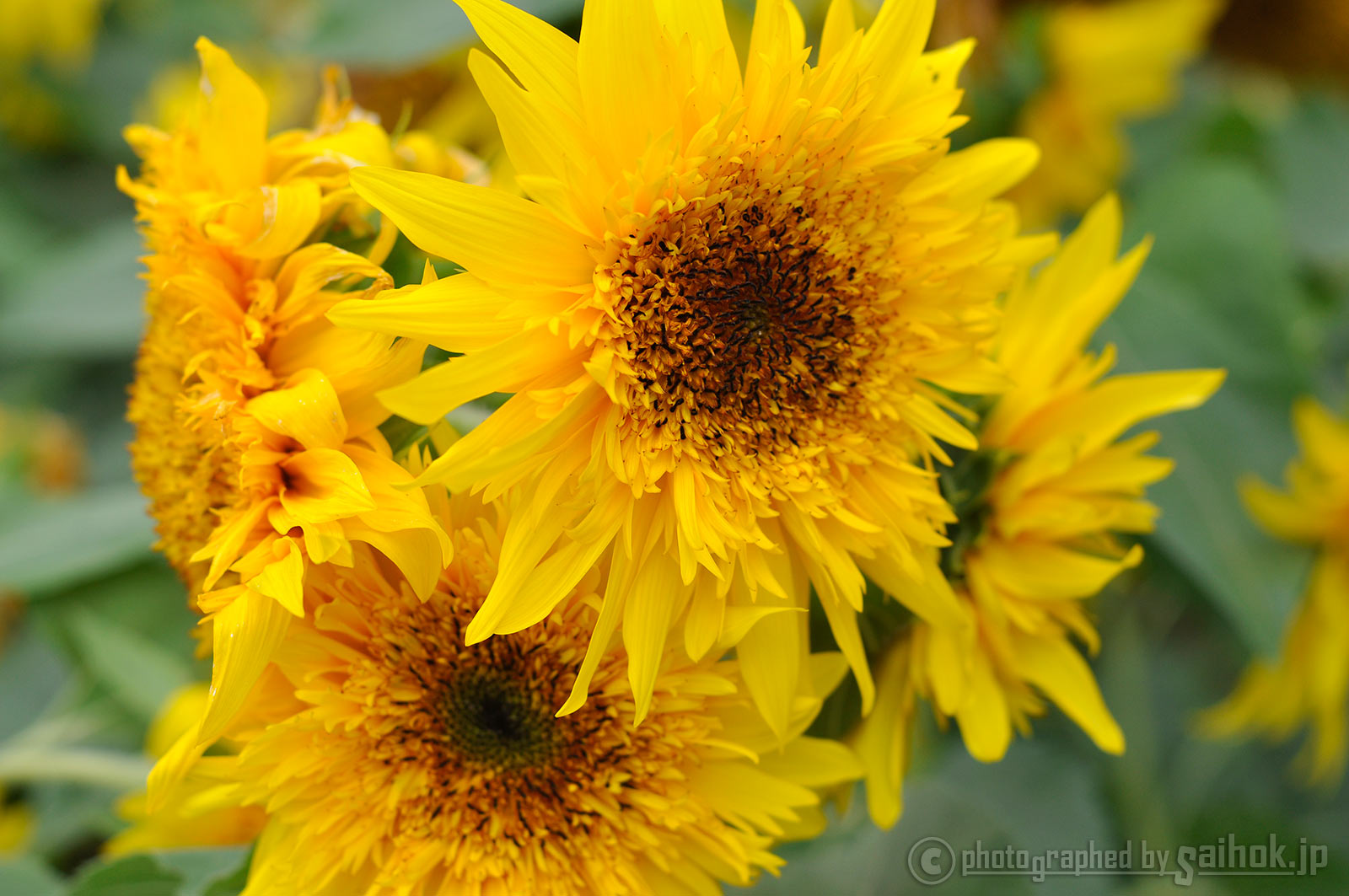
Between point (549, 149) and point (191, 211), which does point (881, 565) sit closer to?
point (549, 149)

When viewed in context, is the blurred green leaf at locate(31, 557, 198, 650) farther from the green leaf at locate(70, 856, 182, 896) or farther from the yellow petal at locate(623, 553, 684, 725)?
the yellow petal at locate(623, 553, 684, 725)

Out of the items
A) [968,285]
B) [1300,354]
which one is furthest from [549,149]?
[1300,354]

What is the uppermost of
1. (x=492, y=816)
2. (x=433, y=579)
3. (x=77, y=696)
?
(x=433, y=579)

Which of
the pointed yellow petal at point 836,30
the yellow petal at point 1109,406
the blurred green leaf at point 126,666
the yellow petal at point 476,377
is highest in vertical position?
the pointed yellow petal at point 836,30

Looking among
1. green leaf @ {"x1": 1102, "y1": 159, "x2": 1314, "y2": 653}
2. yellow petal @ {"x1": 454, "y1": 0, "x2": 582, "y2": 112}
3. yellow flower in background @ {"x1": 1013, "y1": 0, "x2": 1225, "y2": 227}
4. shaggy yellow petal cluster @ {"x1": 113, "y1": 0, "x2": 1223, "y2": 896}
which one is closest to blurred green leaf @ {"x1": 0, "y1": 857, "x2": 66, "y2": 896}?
shaggy yellow petal cluster @ {"x1": 113, "y1": 0, "x2": 1223, "y2": 896}

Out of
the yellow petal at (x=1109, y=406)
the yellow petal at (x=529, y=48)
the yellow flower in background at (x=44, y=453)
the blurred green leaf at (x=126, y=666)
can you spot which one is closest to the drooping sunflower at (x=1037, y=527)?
the yellow petal at (x=1109, y=406)

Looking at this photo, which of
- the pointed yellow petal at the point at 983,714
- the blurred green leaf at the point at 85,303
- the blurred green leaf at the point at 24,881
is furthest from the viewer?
the blurred green leaf at the point at 85,303

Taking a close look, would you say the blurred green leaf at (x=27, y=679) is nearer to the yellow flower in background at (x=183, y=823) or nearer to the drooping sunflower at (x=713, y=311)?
the yellow flower in background at (x=183, y=823)

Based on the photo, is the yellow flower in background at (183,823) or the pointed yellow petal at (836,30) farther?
the yellow flower in background at (183,823)
